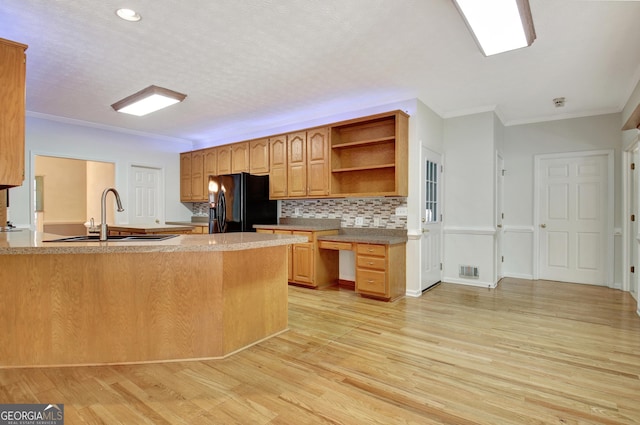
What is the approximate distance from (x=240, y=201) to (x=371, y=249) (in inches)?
87.0

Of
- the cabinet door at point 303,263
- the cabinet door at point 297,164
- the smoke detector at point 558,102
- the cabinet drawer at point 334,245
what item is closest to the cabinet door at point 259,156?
the cabinet door at point 297,164

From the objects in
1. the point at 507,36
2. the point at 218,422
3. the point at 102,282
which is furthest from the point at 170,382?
the point at 507,36

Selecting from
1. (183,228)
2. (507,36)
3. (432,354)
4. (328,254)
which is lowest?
(432,354)

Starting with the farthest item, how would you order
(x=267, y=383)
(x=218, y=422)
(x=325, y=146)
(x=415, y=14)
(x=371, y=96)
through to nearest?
(x=325, y=146) → (x=371, y=96) → (x=415, y=14) → (x=267, y=383) → (x=218, y=422)

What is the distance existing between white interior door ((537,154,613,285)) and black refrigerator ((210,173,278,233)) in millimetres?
4356

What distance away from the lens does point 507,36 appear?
2.59m

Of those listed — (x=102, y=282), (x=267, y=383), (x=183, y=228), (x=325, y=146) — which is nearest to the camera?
(x=267, y=383)

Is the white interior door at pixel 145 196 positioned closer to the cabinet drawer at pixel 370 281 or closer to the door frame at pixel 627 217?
the cabinet drawer at pixel 370 281

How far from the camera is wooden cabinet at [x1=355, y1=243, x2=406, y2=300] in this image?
4.00 m

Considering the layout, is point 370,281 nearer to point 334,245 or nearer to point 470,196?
point 334,245

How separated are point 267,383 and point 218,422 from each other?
1.41 feet

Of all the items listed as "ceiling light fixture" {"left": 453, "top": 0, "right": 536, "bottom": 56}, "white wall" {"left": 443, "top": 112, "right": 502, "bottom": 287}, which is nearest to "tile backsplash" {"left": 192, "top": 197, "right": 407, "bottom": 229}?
"white wall" {"left": 443, "top": 112, "right": 502, "bottom": 287}

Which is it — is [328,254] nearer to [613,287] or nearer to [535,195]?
[535,195]

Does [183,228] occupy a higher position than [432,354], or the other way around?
[183,228]
